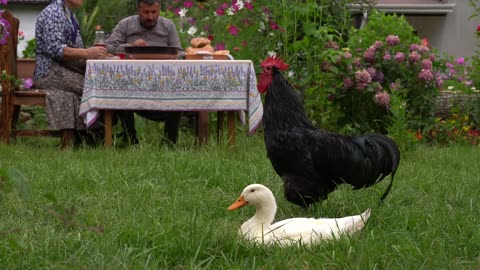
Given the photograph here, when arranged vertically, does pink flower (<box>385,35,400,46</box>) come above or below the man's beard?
below

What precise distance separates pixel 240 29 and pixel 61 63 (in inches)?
102

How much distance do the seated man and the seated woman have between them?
0.57 m

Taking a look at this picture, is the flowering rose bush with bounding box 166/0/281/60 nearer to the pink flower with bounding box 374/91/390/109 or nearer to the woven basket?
the pink flower with bounding box 374/91/390/109

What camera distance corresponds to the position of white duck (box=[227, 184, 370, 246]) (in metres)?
3.92

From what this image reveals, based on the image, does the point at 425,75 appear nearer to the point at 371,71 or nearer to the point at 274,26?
the point at 371,71

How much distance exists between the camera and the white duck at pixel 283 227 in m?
3.92

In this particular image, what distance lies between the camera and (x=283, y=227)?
404cm

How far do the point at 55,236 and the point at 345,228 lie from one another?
1407mm

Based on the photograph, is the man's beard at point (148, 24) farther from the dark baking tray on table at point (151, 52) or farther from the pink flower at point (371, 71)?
the pink flower at point (371, 71)

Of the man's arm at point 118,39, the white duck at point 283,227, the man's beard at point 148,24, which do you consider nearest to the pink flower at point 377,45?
the man's beard at point 148,24

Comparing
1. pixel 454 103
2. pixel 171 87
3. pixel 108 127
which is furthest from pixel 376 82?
pixel 108 127

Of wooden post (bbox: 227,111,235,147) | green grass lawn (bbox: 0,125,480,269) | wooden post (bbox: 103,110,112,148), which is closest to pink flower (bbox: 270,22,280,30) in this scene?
wooden post (bbox: 227,111,235,147)

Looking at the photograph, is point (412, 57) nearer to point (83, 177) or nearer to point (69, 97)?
point (69, 97)

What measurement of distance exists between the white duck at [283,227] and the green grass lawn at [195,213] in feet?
0.26
